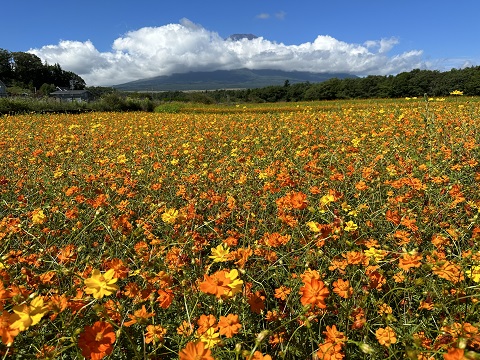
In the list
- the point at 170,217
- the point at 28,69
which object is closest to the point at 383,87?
the point at 170,217

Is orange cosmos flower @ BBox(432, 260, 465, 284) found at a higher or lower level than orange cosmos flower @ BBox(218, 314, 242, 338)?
higher

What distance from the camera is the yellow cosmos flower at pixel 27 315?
0.94 meters

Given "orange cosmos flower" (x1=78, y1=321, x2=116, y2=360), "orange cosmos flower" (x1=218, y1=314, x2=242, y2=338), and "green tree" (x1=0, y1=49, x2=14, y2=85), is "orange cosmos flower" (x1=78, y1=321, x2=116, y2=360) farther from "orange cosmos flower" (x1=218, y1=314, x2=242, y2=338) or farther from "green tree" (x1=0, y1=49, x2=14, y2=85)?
"green tree" (x1=0, y1=49, x2=14, y2=85)

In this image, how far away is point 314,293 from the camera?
115 cm

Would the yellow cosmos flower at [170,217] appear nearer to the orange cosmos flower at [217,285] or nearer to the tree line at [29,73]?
the orange cosmos flower at [217,285]

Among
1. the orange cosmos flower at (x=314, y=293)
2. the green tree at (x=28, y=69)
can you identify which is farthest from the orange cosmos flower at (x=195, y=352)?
the green tree at (x=28, y=69)

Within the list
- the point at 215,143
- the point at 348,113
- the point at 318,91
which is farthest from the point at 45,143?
the point at 318,91

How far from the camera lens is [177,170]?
407 cm

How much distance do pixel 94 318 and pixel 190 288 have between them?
472 mm

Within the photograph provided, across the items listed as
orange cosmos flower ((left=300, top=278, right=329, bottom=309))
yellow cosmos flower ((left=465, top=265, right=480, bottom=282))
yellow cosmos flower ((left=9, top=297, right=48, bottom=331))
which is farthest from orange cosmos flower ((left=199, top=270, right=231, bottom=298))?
yellow cosmos flower ((left=465, top=265, right=480, bottom=282))

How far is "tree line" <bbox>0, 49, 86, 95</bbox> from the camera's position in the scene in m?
72.4

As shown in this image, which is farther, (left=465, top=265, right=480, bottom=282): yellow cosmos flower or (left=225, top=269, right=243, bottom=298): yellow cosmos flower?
(left=465, top=265, right=480, bottom=282): yellow cosmos flower

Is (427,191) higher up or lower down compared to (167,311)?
higher up

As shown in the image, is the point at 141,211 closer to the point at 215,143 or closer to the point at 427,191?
the point at 427,191
